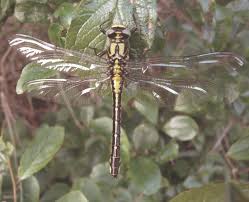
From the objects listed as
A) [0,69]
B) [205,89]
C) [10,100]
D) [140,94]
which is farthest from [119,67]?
[10,100]

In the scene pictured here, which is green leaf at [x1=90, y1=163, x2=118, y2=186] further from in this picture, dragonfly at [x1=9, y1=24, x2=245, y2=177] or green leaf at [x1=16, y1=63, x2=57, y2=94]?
green leaf at [x1=16, y1=63, x2=57, y2=94]

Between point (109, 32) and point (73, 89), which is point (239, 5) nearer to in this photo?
point (109, 32)

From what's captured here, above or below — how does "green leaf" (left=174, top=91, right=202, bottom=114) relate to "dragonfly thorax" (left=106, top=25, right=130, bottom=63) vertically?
below

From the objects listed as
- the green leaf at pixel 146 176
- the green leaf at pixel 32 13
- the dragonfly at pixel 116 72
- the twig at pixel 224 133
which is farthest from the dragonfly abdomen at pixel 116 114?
the twig at pixel 224 133

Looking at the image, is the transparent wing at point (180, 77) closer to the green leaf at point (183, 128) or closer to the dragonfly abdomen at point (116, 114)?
the dragonfly abdomen at point (116, 114)

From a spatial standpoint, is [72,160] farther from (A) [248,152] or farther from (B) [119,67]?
(A) [248,152]

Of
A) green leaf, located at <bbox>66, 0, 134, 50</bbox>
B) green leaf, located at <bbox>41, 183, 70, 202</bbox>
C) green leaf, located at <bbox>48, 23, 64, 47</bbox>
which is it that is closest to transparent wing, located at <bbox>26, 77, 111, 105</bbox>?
green leaf, located at <bbox>48, 23, 64, 47</bbox>
